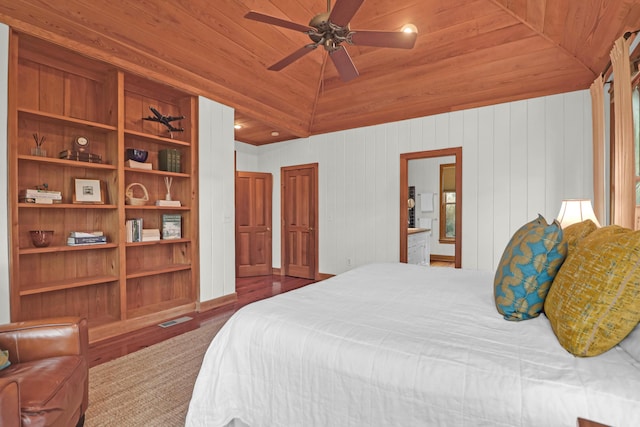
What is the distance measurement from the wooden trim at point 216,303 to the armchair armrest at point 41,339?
216 centimetres

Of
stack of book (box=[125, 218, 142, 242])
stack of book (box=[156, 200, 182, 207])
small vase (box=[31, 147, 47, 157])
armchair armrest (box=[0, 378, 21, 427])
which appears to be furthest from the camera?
stack of book (box=[156, 200, 182, 207])

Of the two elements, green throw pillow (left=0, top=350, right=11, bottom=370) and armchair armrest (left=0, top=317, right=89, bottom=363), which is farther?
armchair armrest (left=0, top=317, right=89, bottom=363)

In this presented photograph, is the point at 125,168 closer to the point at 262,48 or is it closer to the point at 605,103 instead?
the point at 262,48

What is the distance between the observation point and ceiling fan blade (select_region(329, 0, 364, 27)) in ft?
6.27

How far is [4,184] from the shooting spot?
2.28m

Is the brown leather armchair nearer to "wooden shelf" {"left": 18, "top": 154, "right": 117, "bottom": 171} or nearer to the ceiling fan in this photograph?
"wooden shelf" {"left": 18, "top": 154, "right": 117, "bottom": 171}

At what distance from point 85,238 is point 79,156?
0.77 m

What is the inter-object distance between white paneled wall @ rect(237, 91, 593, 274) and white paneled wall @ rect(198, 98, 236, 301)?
72.8 inches

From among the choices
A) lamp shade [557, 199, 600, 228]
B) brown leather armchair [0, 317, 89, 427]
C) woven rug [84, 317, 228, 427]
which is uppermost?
lamp shade [557, 199, 600, 228]

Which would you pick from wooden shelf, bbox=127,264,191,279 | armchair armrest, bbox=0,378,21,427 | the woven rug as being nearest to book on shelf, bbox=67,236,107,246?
wooden shelf, bbox=127,264,191,279

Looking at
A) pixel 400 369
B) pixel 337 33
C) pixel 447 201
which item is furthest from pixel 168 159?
pixel 447 201

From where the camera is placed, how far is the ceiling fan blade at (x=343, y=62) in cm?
255

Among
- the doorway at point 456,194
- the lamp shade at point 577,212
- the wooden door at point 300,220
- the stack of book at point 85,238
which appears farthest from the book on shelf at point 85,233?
the lamp shade at point 577,212

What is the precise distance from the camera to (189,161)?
3703 mm
